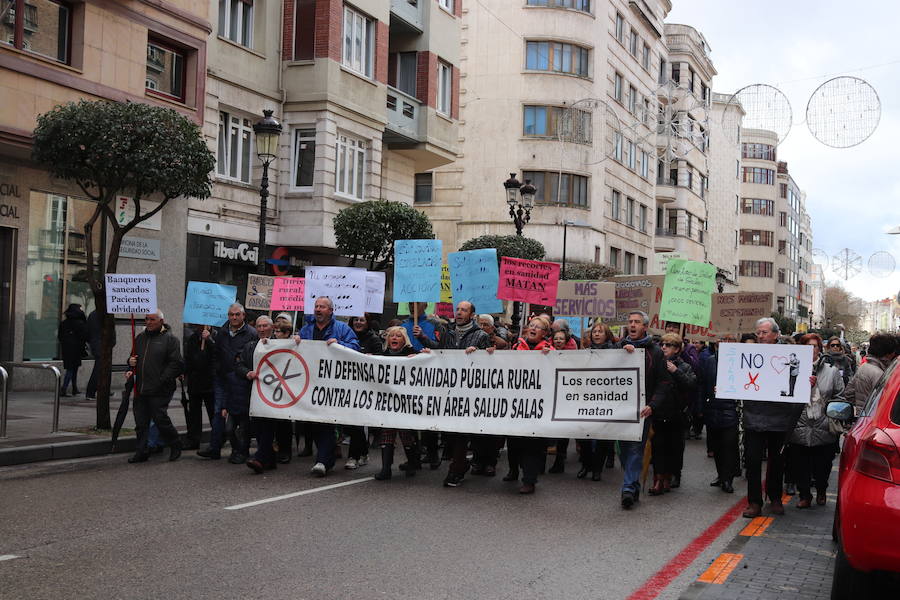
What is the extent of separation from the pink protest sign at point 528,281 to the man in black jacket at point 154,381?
5.24 meters

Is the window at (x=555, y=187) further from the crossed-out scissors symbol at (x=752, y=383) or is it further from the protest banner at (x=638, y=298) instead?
the crossed-out scissors symbol at (x=752, y=383)

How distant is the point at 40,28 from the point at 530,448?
13.1 meters

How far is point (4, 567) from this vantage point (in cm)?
633

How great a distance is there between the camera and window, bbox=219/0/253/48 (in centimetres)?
→ 2292

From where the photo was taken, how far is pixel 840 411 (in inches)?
266

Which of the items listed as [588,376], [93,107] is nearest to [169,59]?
[93,107]

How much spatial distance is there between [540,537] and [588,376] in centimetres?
250

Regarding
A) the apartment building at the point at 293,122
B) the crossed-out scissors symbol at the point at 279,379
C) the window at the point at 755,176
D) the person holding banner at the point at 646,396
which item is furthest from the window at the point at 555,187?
the window at the point at 755,176

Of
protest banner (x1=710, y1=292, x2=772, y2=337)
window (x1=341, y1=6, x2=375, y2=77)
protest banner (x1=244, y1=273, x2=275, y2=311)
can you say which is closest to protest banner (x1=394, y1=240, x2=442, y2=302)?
protest banner (x1=244, y1=273, x2=275, y2=311)

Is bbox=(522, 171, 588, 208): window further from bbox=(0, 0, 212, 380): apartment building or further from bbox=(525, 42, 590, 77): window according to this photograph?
bbox=(0, 0, 212, 380): apartment building

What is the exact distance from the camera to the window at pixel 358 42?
25000 millimetres

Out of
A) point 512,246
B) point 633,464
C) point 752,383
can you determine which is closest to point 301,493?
point 633,464

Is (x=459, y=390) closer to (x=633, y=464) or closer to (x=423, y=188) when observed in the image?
(x=633, y=464)

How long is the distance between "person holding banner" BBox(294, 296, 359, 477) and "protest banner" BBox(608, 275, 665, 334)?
829 cm
